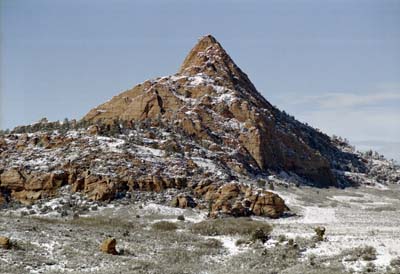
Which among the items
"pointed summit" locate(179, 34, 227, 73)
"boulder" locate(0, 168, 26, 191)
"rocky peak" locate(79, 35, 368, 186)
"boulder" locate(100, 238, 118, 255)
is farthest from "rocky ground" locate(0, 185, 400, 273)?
"pointed summit" locate(179, 34, 227, 73)

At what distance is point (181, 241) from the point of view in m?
31.7

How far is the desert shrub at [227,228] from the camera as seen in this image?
34906 millimetres

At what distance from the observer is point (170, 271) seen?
23.7 meters

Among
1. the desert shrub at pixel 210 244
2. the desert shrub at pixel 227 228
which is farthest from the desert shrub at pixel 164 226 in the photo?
the desert shrub at pixel 210 244

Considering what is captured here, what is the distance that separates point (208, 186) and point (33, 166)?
18.0 meters

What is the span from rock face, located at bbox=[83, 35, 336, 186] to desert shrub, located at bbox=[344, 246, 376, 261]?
40.0 meters

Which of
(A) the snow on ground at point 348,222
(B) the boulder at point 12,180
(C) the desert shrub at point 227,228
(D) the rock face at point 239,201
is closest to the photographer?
(A) the snow on ground at point 348,222

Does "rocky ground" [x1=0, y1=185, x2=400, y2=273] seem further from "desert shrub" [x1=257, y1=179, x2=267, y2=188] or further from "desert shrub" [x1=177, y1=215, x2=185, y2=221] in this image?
"desert shrub" [x1=257, y1=179, x2=267, y2=188]

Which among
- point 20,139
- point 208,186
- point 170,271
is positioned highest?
point 20,139

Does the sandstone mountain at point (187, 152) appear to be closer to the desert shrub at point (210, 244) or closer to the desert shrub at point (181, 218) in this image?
the desert shrub at point (181, 218)

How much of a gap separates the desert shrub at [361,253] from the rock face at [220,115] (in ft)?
131

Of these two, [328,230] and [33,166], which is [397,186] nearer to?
[328,230]

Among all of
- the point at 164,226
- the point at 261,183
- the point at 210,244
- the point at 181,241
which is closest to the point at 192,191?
the point at 164,226

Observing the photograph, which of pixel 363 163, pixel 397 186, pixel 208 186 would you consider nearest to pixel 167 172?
pixel 208 186
